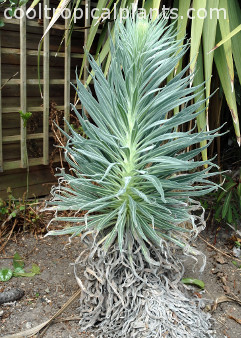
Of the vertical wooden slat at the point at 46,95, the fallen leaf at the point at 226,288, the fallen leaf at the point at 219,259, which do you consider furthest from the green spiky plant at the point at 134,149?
the vertical wooden slat at the point at 46,95

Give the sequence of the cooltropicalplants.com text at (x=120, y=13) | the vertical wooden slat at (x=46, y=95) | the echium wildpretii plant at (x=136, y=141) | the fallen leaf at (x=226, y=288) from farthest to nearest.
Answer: the vertical wooden slat at (x=46, y=95)
the fallen leaf at (x=226, y=288)
the cooltropicalplants.com text at (x=120, y=13)
the echium wildpretii plant at (x=136, y=141)

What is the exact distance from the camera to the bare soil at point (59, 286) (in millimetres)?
1816

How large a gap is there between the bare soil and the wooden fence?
606 mm

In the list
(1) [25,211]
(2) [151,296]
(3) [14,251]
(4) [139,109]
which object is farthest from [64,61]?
(2) [151,296]

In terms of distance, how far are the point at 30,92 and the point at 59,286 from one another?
1.45 metres

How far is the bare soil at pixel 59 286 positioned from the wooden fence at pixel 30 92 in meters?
0.61

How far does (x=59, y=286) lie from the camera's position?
2.06 meters

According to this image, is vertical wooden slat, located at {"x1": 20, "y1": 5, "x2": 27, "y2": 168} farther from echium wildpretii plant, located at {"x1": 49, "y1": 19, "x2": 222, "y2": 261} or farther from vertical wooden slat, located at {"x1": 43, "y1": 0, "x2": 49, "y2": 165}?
echium wildpretii plant, located at {"x1": 49, "y1": 19, "x2": 222, "y2": 261}

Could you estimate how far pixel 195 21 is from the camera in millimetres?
2088

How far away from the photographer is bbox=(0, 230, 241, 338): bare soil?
1816 millimetres

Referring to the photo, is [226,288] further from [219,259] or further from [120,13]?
[120,13]

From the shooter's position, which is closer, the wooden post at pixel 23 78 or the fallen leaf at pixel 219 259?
the fallen leaf at pixel 219 259

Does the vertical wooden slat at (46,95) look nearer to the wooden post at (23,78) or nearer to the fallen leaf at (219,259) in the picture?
the wooden post at (23,78)

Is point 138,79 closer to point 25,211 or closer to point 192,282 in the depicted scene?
point 192,282
